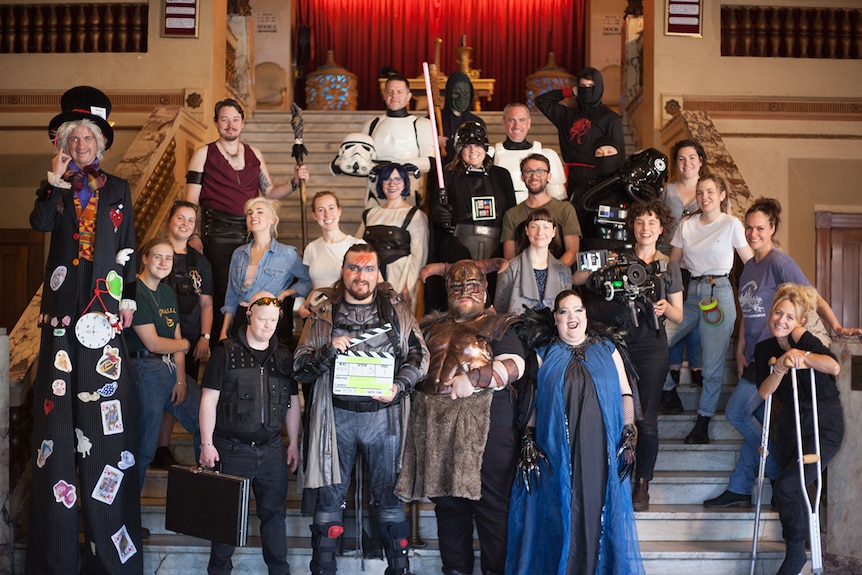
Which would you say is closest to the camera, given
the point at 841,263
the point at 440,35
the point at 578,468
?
the point at 578,468

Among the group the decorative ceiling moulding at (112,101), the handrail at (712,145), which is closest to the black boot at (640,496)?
the handrail at (712,145)

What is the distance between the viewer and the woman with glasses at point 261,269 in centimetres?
539

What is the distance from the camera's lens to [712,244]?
5.73 m

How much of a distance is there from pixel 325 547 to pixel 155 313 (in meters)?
1.56

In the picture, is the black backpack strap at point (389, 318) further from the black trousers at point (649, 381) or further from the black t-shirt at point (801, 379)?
the black t-shirt at point (801, 379)

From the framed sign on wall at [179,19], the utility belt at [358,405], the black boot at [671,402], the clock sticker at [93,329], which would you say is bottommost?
the black boot at [671,402]

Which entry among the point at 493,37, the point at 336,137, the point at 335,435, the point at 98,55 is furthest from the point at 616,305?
the point at 493,37

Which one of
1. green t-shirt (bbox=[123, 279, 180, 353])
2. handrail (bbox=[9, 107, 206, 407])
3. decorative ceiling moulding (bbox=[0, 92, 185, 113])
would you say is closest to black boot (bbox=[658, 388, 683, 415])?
green t-shirt (bbox=[123, 279, 180, 353])

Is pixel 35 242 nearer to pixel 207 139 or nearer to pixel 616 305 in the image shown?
pixel 207 139

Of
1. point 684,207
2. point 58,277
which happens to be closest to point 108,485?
point 58,277

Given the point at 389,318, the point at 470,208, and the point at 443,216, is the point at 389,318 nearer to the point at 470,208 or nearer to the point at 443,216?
the point at 443,216

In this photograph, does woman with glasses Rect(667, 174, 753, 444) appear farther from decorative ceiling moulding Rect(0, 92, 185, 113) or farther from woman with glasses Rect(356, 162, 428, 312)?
decorative ceiling moulding Rect(0, 92, 185, 113)

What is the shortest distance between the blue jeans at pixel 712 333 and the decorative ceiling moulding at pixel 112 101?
20.0 feet

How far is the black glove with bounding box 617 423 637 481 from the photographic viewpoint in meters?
4.58
